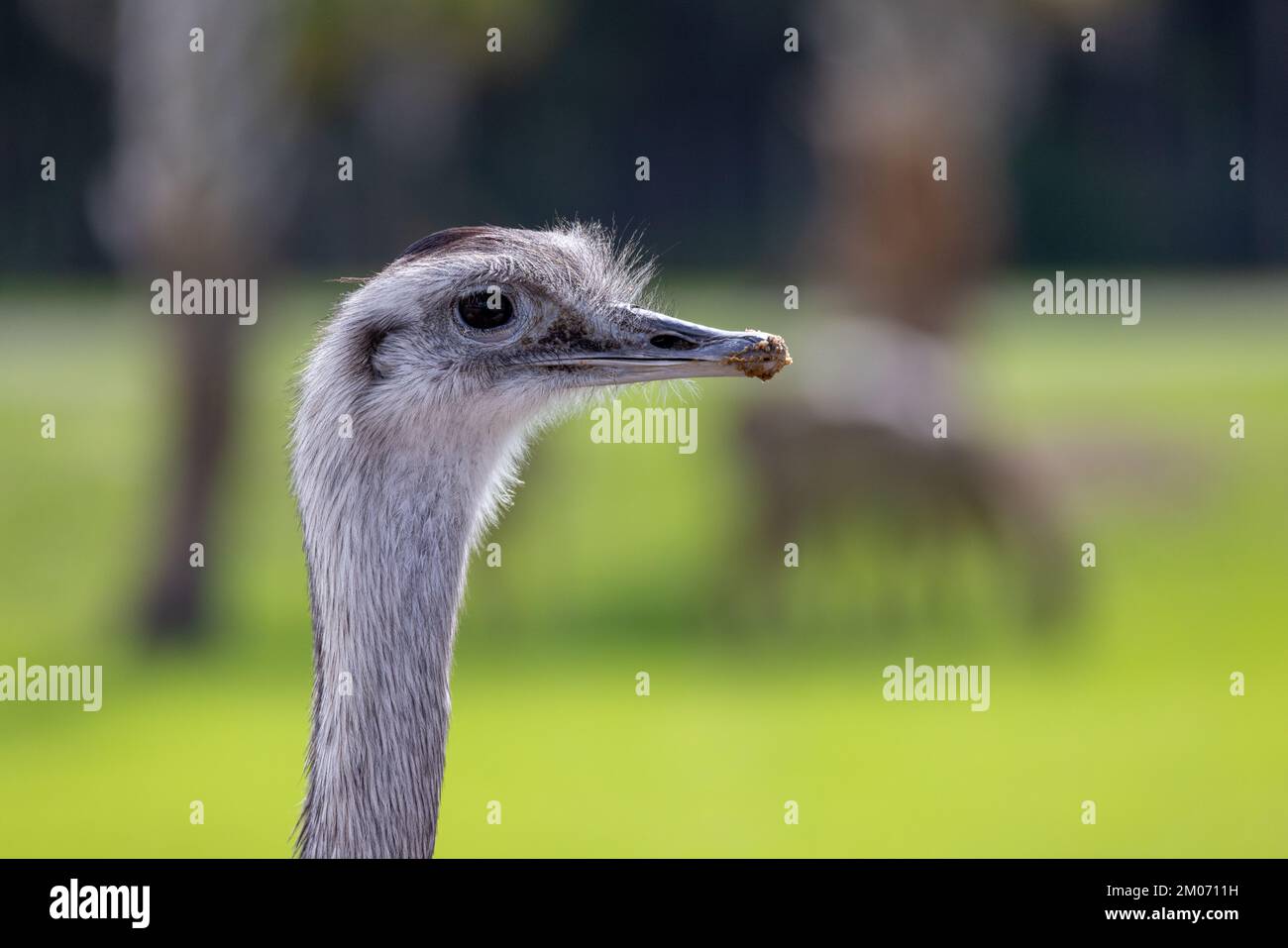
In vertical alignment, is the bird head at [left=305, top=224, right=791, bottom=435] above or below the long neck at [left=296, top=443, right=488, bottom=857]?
above

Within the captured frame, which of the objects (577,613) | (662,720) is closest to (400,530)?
(662,720)

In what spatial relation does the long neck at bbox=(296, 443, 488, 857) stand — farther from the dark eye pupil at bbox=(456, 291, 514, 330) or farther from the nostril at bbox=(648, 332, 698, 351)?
the nostril at bbox=(648, 332, 698, 351)

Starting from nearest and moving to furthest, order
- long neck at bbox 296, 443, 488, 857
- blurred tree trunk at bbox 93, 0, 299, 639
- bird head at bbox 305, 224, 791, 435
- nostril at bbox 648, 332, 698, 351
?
long neck at bbox 296, 443, 488, 857 → bird head at bbox 305, 224, 791, 435 → nostril at bbox 648, 332, 698, 351 → blurred tree trunk at bbox 93, 0, 299, 639

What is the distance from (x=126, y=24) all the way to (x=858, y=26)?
4.25 m

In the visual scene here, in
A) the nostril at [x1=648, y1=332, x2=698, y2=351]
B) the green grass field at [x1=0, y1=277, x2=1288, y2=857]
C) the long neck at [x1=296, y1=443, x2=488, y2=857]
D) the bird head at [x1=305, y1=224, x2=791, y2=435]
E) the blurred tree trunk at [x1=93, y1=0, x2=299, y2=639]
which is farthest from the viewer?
the blurred tree trunk at [x1=93, y1=0, x2=299, y2=639]

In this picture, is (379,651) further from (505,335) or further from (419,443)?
(505,335)

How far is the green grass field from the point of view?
8.37 metres

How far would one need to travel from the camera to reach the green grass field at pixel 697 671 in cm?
837

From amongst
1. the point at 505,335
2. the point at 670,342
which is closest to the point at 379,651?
the point at 505,335

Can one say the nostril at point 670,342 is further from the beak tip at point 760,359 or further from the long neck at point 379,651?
the long neck at point 379,651

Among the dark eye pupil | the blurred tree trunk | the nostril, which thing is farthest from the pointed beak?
the blurred tree trunk

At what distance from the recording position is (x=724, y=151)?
24.9 metres

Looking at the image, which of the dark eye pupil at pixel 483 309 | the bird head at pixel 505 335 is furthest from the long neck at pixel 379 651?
the dark eye pupil at pixel 483 309

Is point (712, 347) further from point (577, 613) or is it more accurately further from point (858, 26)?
point (858, 26)
